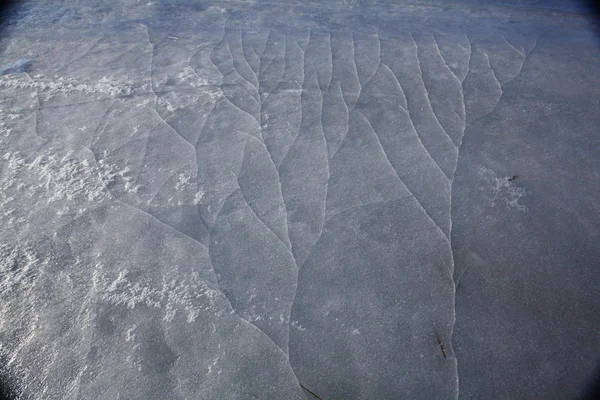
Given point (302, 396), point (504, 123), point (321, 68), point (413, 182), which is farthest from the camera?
point (321, 68)

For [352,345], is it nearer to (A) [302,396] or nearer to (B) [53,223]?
(A) [302,396]

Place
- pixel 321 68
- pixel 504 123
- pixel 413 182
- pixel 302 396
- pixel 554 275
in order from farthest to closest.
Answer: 1. pixel 321 68
2. pixel 504 123
3. pixel 413 182
4. pixel 554 275
5. pixel 302 396

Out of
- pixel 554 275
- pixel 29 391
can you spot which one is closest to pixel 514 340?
pixel 554 275

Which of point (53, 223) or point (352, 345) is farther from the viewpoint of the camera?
point (53, 223)

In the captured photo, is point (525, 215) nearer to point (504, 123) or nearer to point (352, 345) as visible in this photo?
point (504, 123)

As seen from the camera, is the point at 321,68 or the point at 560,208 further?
the point at 321,68

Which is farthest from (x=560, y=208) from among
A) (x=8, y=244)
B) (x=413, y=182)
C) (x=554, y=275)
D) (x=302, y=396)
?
(x=8, y=244)
